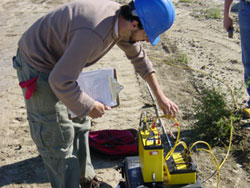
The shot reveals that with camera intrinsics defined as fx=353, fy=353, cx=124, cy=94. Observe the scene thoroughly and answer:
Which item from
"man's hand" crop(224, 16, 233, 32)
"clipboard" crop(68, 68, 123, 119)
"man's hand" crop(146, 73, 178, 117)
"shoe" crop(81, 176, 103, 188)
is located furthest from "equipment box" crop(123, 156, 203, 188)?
"man's hand" crop(224, 16, 233, 32)

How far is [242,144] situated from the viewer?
392cm

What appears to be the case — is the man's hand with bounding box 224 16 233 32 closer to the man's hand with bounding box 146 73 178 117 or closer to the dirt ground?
the dirt ground

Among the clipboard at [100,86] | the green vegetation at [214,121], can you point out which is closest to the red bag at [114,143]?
the green vegetation at [214,121]

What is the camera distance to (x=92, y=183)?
132 inches

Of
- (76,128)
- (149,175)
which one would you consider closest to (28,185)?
(76,128)

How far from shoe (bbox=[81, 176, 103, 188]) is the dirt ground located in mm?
133

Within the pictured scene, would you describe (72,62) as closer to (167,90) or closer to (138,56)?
(138,56)

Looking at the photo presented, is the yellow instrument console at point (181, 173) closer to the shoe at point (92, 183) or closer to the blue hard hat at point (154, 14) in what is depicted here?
the shoe at point (92, 183)

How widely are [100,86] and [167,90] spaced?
291 centimetres

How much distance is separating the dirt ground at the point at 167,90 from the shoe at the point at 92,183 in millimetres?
133

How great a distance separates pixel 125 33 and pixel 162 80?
3441mm

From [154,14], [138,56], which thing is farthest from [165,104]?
[154,14]

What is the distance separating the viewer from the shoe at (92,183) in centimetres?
335

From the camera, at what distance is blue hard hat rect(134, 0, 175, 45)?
224cm
